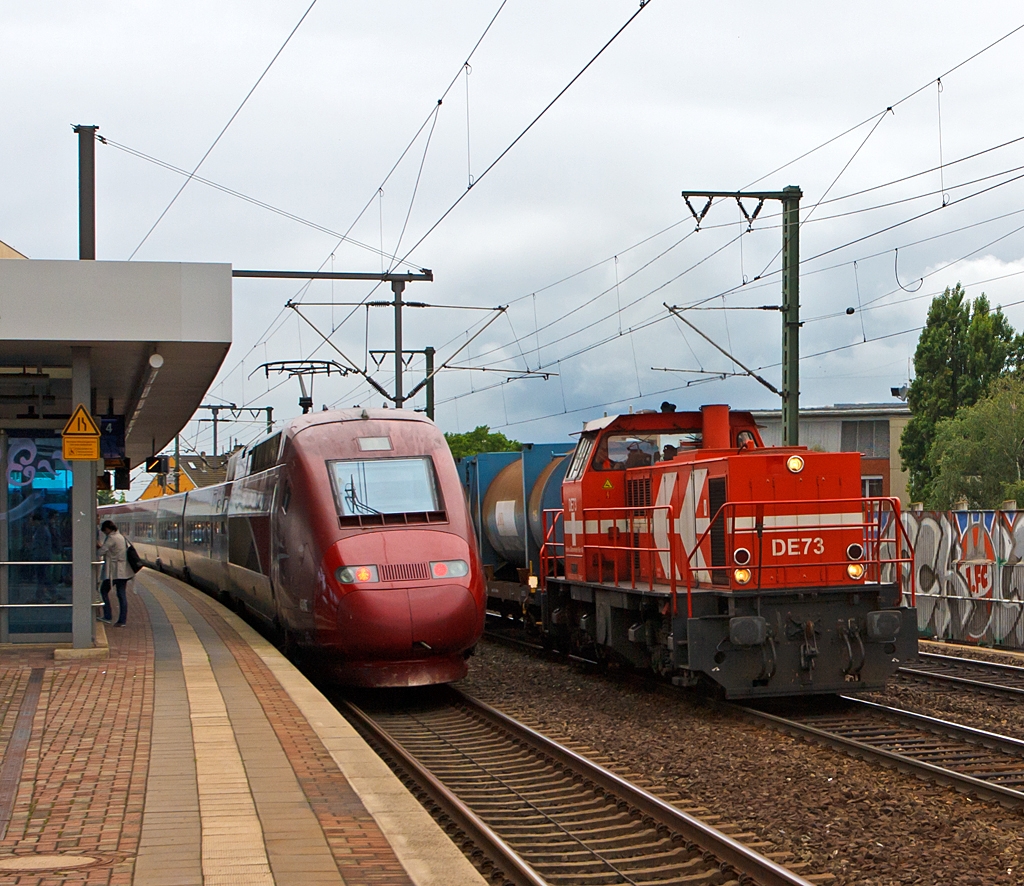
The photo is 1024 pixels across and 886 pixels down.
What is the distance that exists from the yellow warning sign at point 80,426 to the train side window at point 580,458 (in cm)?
545

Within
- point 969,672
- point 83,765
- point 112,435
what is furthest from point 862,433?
point 83,765

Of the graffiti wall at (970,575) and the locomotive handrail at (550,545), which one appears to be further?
the graffiti wall at (970,575)

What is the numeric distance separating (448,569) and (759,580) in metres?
3.12

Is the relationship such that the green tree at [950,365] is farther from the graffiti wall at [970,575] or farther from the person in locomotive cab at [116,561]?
the person in locomotive cab at [116,561]

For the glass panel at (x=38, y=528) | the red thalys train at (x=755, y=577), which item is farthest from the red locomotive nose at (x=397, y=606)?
the glass panel at (x=38, y=528)

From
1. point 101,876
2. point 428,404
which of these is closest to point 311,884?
point 101,876

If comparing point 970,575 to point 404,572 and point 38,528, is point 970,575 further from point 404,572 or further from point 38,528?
point 38,528

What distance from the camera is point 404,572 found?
38.1 ft

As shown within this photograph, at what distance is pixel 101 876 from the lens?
5.15 metres

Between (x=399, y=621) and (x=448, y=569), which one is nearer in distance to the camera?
(x=399, y=621)

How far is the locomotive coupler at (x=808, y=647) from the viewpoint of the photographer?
34.8ft

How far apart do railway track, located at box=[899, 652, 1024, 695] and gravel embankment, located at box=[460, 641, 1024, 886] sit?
1.32 feet

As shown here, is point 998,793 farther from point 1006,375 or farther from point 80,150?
point 1006,375

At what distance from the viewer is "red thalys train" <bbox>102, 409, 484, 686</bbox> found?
37.5 ft
